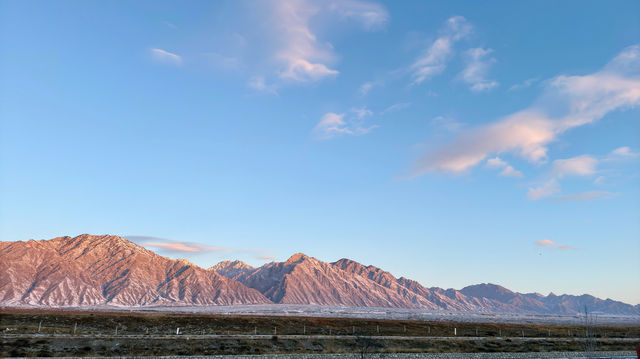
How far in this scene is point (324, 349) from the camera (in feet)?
231

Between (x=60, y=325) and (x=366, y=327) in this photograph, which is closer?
(x=60, y=325)

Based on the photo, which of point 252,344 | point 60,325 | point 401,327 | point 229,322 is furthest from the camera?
point 401,327

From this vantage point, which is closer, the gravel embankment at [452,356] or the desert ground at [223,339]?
the gravel embankment at [452,356]

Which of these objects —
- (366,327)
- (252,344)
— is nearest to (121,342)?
(252,344)

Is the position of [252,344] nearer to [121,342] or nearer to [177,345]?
[177,345]

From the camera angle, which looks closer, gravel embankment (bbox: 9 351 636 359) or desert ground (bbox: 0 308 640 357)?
gravel embankment (bbox: 9 351 636 359)

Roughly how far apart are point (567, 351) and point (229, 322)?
70.8 m

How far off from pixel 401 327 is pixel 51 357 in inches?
3142

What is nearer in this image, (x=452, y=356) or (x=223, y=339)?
(x=452, y=356)

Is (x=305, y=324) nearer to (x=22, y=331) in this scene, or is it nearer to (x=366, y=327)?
(x=366, y=327)

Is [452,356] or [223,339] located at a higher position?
[223,339]

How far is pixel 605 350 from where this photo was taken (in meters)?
81.1

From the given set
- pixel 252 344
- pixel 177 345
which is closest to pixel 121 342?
pixel 177 345

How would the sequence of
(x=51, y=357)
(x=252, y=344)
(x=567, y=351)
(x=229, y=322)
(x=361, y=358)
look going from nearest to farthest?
(x=51, y=357) < (x=361, y=358) < (x=252, y=344) < (x=567, y=351) < (x=229, y=322)
